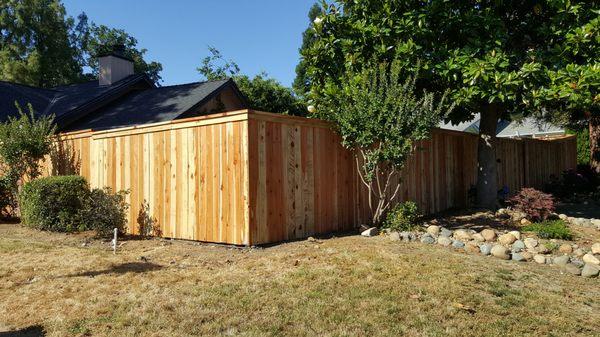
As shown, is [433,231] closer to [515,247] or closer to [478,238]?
[478,238]

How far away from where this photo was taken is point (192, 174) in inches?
298

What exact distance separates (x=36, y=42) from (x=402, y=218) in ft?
117

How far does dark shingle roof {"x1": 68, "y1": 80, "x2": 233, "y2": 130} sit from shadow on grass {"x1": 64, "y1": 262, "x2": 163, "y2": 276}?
812 centimetres

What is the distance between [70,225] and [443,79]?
25.9ft

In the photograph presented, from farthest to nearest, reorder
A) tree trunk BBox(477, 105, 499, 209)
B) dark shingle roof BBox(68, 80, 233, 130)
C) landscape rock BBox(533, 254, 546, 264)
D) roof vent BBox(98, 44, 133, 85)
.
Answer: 1. roof vent BBox(98, 44, 133, 85)
2. dark shingle roof BBox(68, 80, 233, 130)
3. tree trunk BBox(477, 105, 499, 209)
4. landscape rock BBox(533, 254, 546, 264)

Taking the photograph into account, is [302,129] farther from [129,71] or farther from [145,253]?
[129,71]

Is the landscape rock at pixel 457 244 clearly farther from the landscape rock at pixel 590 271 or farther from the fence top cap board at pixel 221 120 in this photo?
the fence top cap board at pixel 221 120

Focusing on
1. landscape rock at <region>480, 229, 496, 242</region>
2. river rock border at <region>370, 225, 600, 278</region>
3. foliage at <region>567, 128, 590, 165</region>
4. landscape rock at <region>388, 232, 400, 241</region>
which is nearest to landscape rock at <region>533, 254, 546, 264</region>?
river rock border at <region>370, 225, 600, 278</region>

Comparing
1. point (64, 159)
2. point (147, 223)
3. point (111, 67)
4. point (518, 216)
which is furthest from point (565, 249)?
point (111, 67)

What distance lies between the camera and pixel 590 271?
19.6 feet

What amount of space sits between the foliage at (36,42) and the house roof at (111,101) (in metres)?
15.9

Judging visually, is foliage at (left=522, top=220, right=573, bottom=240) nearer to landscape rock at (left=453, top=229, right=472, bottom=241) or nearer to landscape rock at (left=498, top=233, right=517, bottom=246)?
landscape rock at (left=498, top=233, right=517, bottom=246)

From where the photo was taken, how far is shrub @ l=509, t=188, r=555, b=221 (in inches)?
362

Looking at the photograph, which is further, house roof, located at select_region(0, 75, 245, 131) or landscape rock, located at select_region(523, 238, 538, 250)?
house roof, located at select_region(0, 75, 245, 131)
